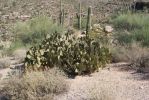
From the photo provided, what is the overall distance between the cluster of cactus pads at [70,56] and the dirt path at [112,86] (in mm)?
299

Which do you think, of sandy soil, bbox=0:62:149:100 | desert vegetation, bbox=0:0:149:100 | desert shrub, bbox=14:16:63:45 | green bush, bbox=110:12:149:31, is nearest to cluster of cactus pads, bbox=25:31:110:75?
desert vegetation, bbox=0:0:149:100

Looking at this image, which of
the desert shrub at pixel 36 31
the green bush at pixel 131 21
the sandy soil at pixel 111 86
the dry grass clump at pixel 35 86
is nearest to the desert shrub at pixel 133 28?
the green bush at pixel 131 21

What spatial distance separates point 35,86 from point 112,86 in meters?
1.85

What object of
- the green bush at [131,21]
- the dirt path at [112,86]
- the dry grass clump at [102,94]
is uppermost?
the dry grass clump at [102,94]

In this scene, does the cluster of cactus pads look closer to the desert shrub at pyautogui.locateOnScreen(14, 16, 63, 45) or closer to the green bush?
the desert shrub at pyautogui.locateOnScreen(14, 16, 63, 45)

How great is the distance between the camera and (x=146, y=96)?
390 inches

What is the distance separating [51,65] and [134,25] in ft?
32.9

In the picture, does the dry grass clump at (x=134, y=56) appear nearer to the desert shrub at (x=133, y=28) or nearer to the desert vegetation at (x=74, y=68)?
the desert vegetation at (x=74, y=68)

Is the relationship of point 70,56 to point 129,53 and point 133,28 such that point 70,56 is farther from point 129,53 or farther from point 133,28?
point 133,28

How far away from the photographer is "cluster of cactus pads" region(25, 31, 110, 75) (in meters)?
12.0

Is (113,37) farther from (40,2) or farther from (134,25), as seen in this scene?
(40,2)

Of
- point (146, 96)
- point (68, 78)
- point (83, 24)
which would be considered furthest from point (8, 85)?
point (83, 24)

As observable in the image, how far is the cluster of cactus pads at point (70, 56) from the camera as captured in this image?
1195 cm

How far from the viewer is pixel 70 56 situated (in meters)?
12.1
